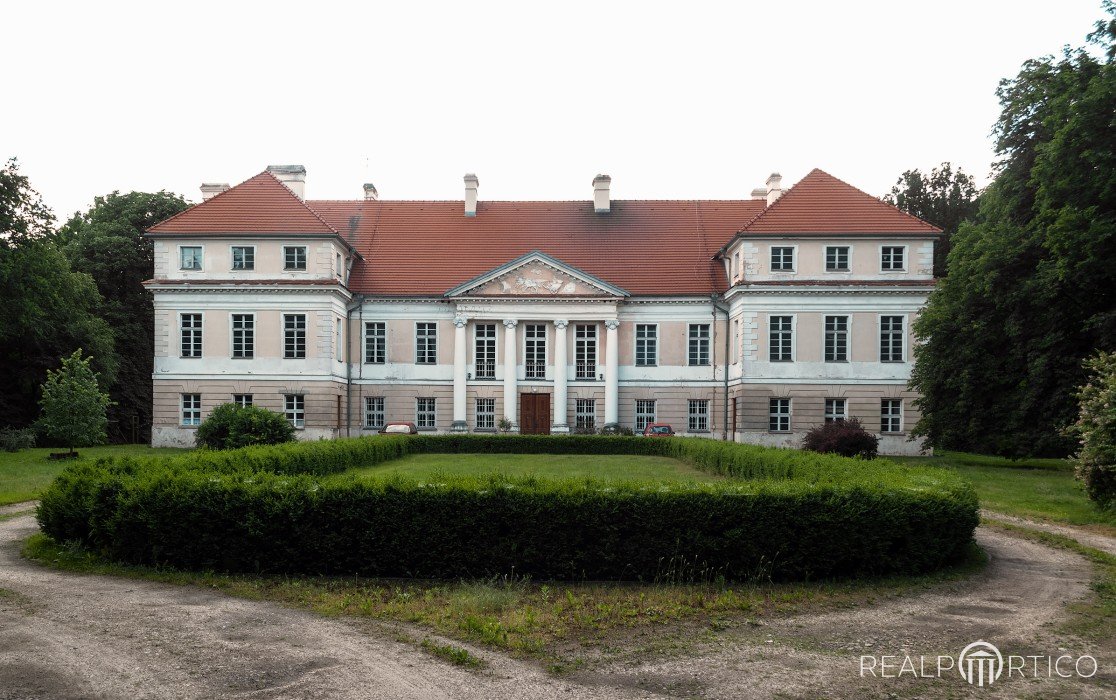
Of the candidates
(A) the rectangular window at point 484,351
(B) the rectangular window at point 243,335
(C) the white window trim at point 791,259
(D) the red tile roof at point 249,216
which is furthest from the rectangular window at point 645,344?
(B) the rectangular window at point 243,335

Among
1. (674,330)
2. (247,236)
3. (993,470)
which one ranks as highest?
(247,236)

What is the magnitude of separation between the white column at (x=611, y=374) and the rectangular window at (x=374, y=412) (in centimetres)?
1075

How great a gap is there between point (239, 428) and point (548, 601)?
1778 centimetres

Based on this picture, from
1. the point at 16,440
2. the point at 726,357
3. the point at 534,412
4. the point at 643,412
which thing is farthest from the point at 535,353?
the point at 16,440

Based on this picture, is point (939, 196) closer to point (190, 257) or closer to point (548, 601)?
point (190, 257)

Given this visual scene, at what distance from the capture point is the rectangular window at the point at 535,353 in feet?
140

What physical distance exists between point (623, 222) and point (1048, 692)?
40.9 meters

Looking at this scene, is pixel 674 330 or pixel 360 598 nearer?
pixel 360 598

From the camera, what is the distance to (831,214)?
1566 inches

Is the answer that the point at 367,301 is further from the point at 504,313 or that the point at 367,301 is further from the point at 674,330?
the point at 674,330

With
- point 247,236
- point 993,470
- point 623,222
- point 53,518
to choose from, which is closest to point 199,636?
point 53,518

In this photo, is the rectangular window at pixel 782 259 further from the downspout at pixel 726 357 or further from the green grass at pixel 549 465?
the green grass at pixel 549 465

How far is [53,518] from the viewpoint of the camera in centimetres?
1280

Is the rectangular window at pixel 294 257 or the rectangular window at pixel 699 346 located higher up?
the rectangular window at pixel 294 257
